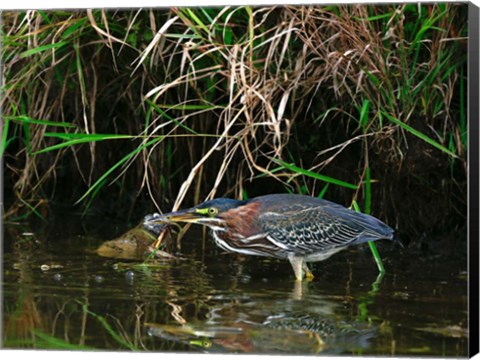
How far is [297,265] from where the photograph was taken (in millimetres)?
4754

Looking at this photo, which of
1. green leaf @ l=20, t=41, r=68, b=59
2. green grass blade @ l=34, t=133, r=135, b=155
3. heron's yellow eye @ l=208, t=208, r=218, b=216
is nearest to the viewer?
heron's yellow eye @ l=208, t=208, r=218, b=216

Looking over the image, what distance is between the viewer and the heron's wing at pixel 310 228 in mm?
4684

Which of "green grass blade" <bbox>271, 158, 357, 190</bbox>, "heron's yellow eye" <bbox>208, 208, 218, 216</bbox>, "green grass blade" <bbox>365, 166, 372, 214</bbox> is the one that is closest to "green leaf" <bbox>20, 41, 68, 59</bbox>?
"heron's yellow eye" <bbox>208, 208, 218, 216</bbox>

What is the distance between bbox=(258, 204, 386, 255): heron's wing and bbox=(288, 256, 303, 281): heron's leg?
28 millimetres

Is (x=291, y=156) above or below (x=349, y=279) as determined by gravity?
above

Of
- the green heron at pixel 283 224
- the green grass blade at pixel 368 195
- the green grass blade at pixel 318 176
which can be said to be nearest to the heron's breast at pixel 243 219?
the green heron at pixel 283 224

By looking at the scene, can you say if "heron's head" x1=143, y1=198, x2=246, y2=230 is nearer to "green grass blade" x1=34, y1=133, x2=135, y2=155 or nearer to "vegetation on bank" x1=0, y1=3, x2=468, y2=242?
"vegetation on bank" x1=0, y1=3, x2=468, y2=242

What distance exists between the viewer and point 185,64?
4.94 metres

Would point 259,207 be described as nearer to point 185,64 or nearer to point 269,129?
point 269,129

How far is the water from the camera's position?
4102 mm

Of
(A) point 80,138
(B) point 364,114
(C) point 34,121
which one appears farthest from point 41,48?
(B) point 364,114

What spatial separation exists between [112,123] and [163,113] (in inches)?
18.3

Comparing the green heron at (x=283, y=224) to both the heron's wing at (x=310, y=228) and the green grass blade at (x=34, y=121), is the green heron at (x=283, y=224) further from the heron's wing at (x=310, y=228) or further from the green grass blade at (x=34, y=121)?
the green grass blade at (x=34, y=121)

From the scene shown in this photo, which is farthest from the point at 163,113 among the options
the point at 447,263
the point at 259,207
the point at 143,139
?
the point at 447,263
